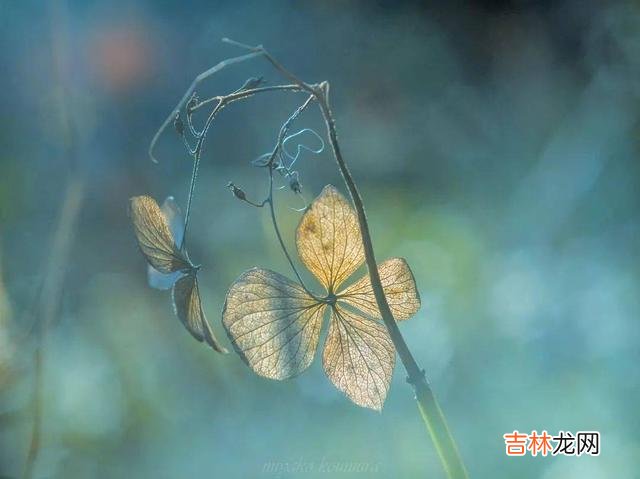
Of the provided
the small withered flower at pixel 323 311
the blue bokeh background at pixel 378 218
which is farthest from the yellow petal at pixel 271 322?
the blue bokeh background at pixel 378 218

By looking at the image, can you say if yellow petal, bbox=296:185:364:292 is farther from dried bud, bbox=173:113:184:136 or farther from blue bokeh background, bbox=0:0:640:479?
blue bokeh background, bbox=0:0:640:479

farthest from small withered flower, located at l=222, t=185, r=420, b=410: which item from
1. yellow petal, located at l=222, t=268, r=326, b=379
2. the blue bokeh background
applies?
the blue bokeh background

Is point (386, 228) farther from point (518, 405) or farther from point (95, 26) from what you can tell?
point (95, 26)

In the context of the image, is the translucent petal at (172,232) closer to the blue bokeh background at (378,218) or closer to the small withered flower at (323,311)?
the small withered flower at (323,311)

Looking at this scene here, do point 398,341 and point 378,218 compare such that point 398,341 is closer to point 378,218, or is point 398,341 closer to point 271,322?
point 271,322

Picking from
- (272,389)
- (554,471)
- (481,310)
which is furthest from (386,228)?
(554,471)

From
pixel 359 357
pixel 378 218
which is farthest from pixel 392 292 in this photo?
pixel 378 218
